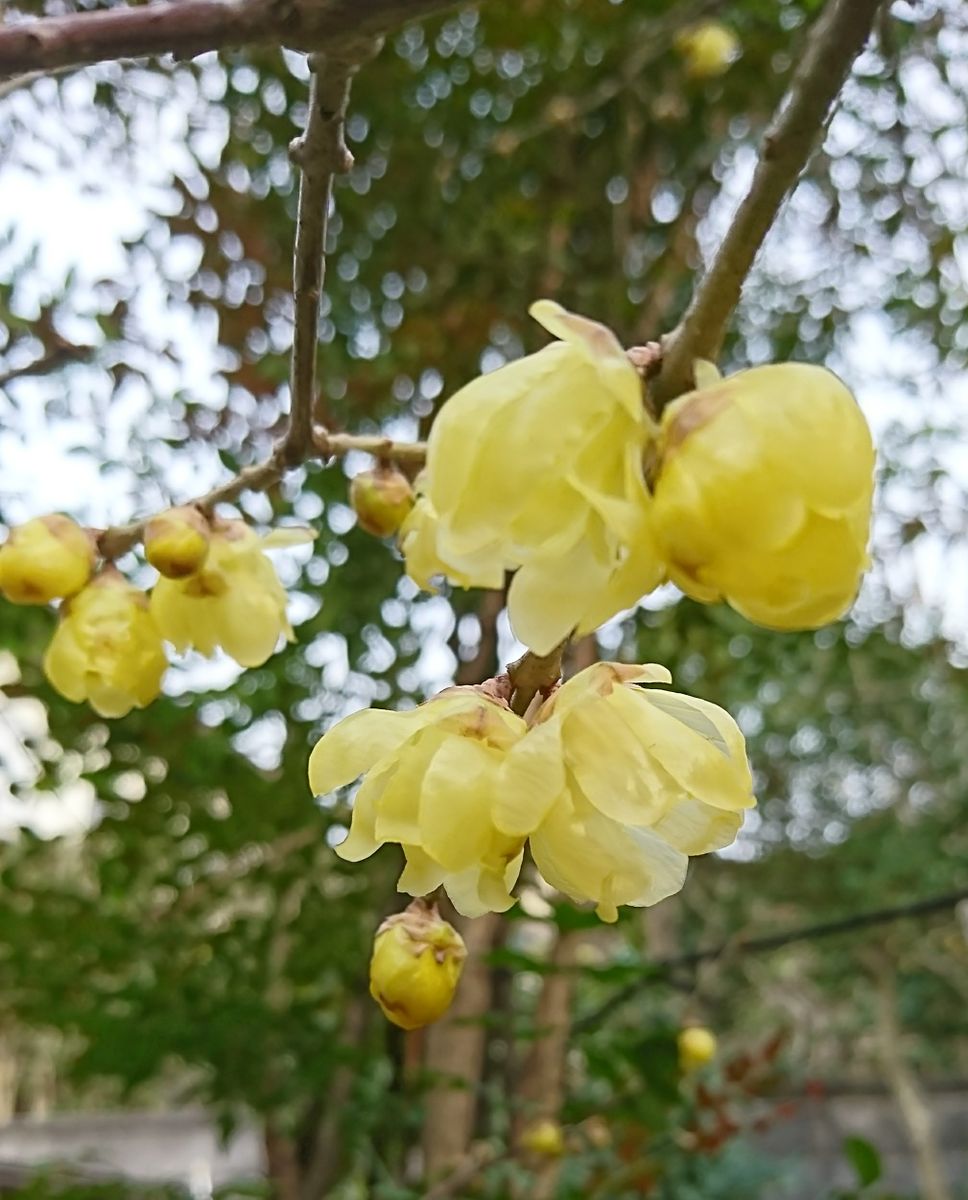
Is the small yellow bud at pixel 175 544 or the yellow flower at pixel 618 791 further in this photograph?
the small yellow bud at pixel 175 544

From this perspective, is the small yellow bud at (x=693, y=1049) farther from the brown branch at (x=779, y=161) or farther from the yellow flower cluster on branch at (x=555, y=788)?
the brown branch at (x=779, y=161)

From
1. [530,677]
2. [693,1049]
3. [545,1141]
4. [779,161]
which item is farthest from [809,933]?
[779,161]

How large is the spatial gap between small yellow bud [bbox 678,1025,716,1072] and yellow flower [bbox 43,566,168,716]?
0.72m

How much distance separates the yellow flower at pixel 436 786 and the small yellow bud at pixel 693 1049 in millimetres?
793

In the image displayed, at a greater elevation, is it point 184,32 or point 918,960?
point 184,32

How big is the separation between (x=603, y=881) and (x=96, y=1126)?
4.36 metres

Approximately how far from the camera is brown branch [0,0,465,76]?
272 mm

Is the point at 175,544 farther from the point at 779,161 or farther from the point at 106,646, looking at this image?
the point at 779,161

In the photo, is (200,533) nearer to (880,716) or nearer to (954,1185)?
(880,716)

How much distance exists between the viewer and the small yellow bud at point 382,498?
564 mm

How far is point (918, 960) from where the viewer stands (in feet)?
11.4

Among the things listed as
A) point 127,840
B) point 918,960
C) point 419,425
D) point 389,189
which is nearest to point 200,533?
point 127,840

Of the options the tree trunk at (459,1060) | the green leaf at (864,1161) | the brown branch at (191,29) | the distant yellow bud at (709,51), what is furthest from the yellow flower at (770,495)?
the distant yellow bud at (709,51)

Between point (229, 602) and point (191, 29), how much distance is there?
326mm
